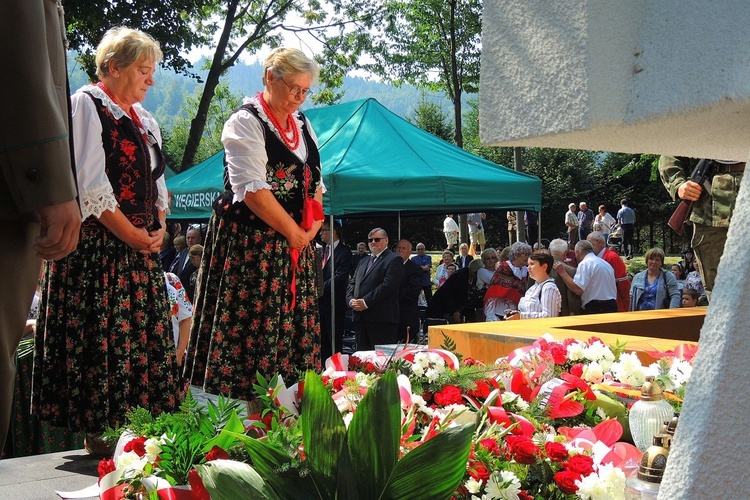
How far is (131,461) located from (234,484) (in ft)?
1.97

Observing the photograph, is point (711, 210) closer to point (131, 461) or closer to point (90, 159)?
point (90, 159)

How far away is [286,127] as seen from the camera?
407 centimetres

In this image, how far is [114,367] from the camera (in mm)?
3490

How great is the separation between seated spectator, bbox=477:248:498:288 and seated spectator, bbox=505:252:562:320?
11.3ft

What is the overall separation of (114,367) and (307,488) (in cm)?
216

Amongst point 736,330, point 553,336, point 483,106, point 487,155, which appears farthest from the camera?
point 487,155

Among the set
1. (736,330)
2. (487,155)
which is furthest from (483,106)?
(487,155)

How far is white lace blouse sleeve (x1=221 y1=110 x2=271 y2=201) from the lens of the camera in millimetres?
3801

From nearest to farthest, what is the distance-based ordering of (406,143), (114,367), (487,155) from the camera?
(114,367)
(406,143)
(487,155)

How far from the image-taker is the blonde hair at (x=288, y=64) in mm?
3883

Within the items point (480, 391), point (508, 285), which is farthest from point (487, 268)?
point (480, 391)

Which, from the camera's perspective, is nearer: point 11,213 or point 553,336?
point 11,213

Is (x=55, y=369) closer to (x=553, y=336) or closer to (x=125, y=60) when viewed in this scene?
(x=125, y=60)

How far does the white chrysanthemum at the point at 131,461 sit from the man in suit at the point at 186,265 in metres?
7.85
